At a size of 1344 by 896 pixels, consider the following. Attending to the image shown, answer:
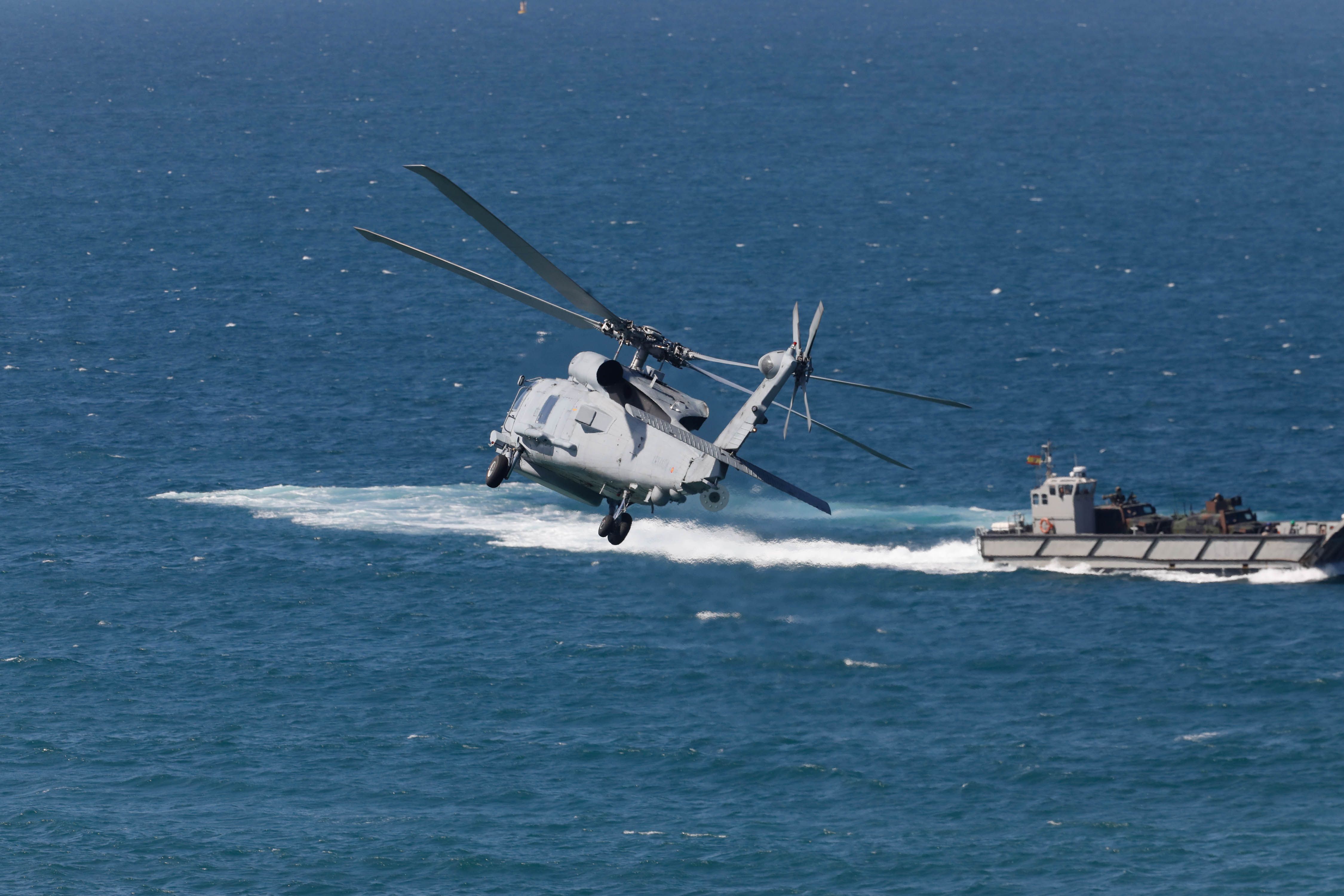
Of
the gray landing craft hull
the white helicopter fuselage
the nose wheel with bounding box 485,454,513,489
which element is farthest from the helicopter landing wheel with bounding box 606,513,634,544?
the gray landing craft hull

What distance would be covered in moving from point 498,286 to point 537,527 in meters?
98.0

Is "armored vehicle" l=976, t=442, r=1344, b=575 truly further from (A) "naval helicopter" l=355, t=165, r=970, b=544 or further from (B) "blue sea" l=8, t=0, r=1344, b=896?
(A) "naval helicopter" l=355, t=165, r=970, b=544

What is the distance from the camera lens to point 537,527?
6373 inches

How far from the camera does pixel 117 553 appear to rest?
15888 cm

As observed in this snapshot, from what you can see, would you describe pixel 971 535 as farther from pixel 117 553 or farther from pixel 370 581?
pixel 117 553

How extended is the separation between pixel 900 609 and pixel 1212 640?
2042cm

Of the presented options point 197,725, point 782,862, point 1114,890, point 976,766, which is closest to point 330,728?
point 197,725

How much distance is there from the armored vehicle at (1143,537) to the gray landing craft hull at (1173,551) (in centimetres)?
5

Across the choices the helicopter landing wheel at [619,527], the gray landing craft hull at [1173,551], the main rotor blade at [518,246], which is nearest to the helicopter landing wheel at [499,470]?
the helicopter landing wheel at [619,527]

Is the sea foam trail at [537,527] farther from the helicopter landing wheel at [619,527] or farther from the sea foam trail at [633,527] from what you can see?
the helicopter landing wheel at [619,527]

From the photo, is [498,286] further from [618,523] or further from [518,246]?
[618,523]

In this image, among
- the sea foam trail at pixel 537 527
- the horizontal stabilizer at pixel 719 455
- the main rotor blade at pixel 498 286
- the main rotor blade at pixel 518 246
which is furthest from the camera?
the sea foam trail at pixel 537 527

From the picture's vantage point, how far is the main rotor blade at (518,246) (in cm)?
5503

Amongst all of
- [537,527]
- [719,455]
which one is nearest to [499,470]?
[719,455]
